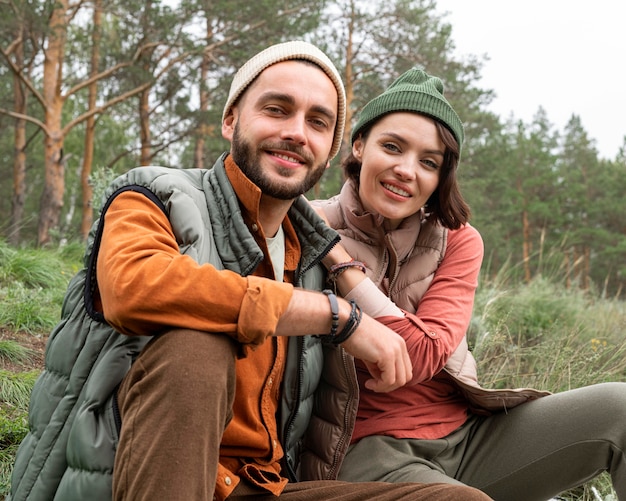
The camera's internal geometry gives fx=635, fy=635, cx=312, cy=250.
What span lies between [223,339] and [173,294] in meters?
0.16

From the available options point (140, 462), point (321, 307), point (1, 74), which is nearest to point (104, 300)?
point (140, 462)

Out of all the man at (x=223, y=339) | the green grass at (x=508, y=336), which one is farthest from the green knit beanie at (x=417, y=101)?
the green grass at (x=508, y=336)

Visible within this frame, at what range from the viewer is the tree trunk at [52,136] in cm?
1268

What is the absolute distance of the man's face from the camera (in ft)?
6.87

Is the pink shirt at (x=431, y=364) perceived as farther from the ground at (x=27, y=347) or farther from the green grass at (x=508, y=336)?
the ground at (x=27, y=347)

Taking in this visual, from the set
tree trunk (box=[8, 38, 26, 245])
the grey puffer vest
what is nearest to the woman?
the grey puffer vest

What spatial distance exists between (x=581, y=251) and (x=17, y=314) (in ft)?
84.0

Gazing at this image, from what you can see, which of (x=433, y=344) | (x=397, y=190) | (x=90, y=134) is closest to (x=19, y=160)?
(x=90, y=134)

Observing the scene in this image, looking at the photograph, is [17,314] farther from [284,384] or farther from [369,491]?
[369,491]

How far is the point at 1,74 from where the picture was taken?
17016mm

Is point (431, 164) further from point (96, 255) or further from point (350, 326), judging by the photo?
point (96, 255)

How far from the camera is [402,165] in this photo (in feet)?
8.11

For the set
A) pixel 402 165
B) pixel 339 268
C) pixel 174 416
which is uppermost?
pixel 402 165

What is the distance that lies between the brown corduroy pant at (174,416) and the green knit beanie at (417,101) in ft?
4.43
